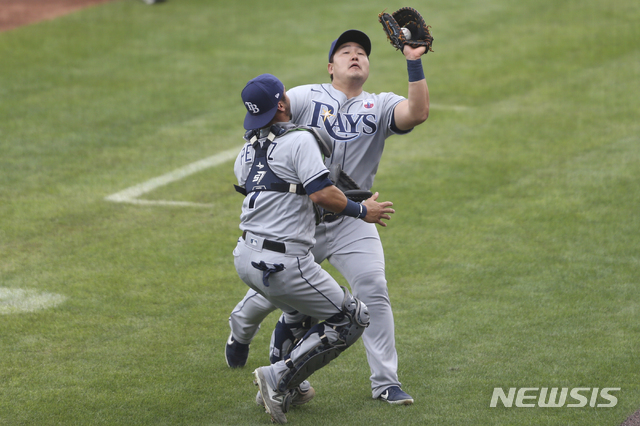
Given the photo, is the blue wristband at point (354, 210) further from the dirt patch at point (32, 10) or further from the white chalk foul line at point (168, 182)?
the dirt patch at point (32, 10)

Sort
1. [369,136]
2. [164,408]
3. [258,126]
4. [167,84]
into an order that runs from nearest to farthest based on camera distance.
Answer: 1. [258,126]
2. [164,408]
3. [369,136]
4. [167,84]

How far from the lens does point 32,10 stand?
16.5m

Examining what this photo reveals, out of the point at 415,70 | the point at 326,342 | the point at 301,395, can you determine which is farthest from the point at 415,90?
the point at 301,395

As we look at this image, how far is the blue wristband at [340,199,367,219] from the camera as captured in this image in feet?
14.6

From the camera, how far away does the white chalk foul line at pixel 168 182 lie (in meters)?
8.85

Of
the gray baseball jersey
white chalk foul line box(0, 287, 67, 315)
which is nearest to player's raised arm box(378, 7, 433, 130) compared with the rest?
the gray baseball jersey

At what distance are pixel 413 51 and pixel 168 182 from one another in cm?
513

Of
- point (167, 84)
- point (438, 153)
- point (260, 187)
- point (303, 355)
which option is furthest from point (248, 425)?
point (167, 84)

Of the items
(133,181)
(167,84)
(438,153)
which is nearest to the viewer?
(133,181)

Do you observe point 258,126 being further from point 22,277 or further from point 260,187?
point 22,277

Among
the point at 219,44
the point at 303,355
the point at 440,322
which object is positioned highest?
the point at 219,44

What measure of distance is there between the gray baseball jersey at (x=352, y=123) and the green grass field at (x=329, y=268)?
1.42m

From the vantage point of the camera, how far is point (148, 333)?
594 centimetres

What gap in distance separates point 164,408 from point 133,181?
16.3 feet
